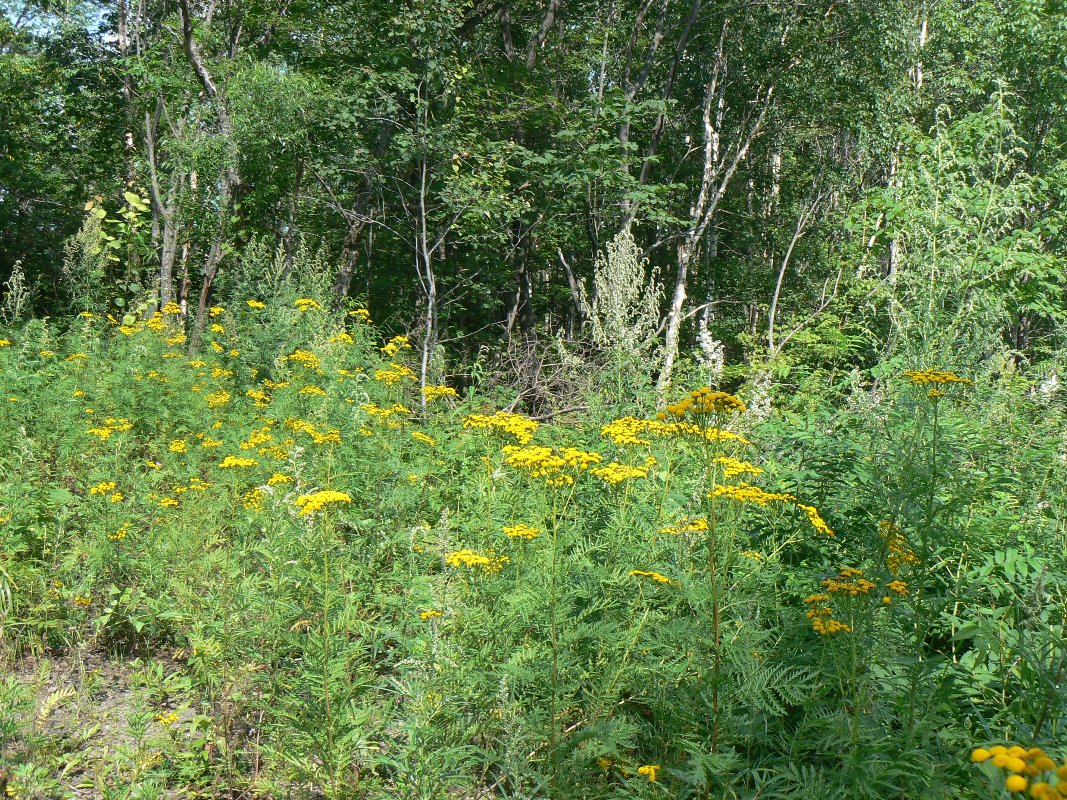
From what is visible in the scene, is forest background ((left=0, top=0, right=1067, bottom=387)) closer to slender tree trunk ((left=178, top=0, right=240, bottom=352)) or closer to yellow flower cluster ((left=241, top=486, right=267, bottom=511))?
slender tree trunk ((left=178, top=0, right=240, bottom=352))

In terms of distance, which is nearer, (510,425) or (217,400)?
(510,425)

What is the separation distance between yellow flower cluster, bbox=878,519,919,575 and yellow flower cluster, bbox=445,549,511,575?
152 cm

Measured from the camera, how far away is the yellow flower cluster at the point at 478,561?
110 inches

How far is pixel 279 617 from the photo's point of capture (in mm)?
3031

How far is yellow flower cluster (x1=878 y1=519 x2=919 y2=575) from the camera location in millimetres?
2854

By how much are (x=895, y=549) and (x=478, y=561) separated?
166cm

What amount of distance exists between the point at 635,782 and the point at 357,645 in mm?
1082

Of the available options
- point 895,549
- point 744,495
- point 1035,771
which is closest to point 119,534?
point 744,495

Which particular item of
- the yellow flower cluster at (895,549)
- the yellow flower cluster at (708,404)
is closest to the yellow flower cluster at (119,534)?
the yellow flower cluster at (708,404)

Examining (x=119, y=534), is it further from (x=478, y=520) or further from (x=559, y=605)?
(x=559, y=605)

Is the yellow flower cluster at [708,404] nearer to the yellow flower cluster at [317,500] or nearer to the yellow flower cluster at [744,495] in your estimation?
the yellow flower cluster at [744,495]

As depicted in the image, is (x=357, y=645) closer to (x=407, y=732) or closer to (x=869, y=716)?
(x=407, y=732)

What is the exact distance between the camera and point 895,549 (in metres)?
2.98

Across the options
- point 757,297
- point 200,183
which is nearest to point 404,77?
point 200,183
